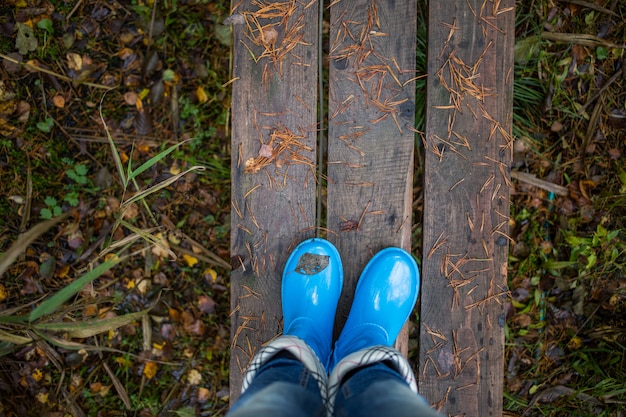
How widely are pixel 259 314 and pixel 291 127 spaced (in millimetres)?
735

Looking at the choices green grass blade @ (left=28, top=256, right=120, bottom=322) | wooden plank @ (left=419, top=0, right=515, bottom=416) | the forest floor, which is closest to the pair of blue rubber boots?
wooden plank @ (left=419, top=0, right=515, bottom=416)

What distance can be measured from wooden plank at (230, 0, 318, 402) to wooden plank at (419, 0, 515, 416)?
1.53ft

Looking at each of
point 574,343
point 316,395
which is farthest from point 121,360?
point 574,343

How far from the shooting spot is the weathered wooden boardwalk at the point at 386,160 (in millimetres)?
1525

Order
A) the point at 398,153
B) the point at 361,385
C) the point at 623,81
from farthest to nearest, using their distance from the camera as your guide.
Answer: the point at 623,81 < the point at 398,153 < the point at 361,385

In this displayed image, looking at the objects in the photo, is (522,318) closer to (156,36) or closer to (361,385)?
(361,385)

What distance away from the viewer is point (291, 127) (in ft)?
5.08

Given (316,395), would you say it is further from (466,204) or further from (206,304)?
(206,304)

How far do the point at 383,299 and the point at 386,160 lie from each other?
21.0 inches

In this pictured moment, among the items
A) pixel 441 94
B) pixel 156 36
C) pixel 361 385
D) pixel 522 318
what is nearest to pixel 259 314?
pixel 361 385

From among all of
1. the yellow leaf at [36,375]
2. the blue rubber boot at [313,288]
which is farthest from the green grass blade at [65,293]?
the yellow leaf at [36,375]

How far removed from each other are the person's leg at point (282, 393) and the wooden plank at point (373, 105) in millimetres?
631

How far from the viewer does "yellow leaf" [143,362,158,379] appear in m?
1.98

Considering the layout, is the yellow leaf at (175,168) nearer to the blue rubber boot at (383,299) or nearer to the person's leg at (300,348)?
the person's leg at (300,348)
